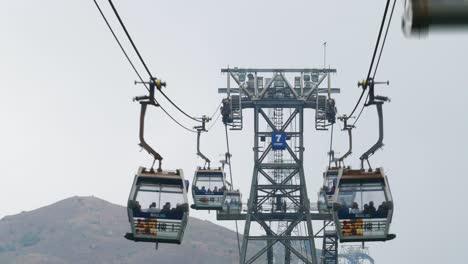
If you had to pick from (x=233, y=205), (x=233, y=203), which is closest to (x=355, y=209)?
(x=233, y=203)

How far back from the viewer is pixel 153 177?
2089 cm

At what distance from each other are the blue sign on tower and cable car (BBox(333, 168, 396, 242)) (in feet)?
91.6

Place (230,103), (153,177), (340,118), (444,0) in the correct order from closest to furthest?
1. (444,0)
2. (153,177)
3. (340,118)
4. (230,103)

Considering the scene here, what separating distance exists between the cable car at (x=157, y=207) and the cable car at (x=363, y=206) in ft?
14.1

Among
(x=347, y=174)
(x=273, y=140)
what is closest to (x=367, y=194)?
(x=347, y=174)

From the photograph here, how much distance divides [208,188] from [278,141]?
11.1m

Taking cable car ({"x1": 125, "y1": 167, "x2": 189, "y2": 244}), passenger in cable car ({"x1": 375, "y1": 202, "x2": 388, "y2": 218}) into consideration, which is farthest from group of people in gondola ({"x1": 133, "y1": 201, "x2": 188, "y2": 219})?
passenger in cable car ({"x1": 375, "y1": 202, "x2": 388, "y2": 218})

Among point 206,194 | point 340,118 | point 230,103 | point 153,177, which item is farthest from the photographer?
point 230,103

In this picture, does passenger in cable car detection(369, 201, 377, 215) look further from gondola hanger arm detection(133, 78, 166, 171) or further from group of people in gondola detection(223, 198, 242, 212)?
group of people in gondola detection(223, 198, 242, 212)

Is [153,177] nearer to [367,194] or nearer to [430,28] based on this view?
[367,194]

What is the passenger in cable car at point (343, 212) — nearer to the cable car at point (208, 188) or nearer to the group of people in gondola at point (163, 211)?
the group of people in gondola at point (163, 211)

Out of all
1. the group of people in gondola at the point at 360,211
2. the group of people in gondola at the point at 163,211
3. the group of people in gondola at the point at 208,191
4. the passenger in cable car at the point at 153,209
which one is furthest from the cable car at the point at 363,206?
the group of people in gondola at the point at 208,191

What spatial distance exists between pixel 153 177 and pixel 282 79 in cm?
3136

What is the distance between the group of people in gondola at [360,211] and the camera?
21.8 m
